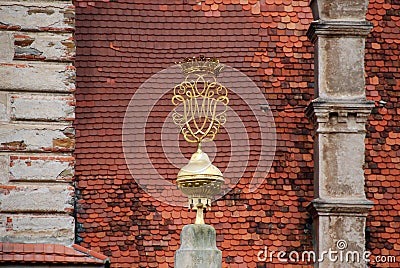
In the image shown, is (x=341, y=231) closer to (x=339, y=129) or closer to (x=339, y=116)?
(x=339, y=129)

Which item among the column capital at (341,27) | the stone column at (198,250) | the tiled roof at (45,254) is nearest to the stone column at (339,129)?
the column capital at (341,27)

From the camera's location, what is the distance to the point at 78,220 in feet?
58.5

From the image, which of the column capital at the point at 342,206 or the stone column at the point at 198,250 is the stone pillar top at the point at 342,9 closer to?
the column capital at the point at 342,206

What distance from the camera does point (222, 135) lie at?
1853 centimetres

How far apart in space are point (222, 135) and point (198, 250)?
472cm

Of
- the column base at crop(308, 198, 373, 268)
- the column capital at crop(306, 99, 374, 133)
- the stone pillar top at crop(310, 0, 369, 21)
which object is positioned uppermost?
the stone pillar top at crop(310, 0, 369, 21)

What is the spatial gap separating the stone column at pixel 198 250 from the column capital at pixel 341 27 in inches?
183

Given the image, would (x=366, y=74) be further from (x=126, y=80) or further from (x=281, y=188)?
(x=126, y=80)

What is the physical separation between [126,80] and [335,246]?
3.65 metres

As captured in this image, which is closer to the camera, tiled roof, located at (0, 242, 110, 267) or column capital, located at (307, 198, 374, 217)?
tiled roof, located at (0, 242, 110, 267)

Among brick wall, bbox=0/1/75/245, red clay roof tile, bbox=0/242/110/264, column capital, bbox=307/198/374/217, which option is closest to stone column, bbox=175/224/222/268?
red clay roof tile, bbox=0/242/110/264

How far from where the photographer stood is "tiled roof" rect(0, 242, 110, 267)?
14859 mm

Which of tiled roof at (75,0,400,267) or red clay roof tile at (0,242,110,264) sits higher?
tiled roof at (75,0,400,267)

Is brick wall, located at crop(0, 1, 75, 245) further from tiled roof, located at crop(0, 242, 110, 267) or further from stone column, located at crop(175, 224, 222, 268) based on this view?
stone column, located at crop(175, 224, 222, 268)
